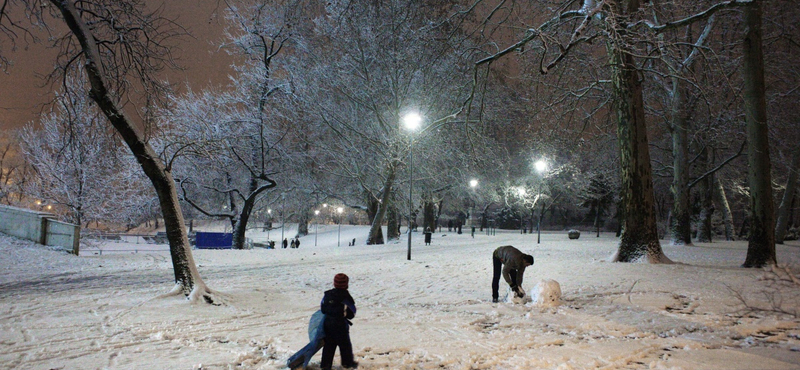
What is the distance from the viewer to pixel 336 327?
4.38 m

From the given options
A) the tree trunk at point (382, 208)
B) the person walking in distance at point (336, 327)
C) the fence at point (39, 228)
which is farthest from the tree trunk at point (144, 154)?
the tree trunk at point (382, 208)

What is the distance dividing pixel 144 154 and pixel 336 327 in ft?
16.6

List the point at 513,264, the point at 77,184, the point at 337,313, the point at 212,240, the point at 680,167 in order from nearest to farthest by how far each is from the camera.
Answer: the point at 337,313
the point at 513,264
the point at 680,167
the point at 77,184
the point at 212,240

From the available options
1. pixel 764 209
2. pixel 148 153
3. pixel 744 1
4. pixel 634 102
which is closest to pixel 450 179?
pixel 634 102

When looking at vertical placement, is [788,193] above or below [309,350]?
above

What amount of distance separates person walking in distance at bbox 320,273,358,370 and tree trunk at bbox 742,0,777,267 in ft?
38.2

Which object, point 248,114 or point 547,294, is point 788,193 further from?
point 248,114

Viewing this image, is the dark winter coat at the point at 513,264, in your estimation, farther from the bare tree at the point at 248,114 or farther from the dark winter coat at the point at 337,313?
the bare tree at the point at 248,114

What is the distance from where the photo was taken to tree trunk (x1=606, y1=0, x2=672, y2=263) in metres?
12.1

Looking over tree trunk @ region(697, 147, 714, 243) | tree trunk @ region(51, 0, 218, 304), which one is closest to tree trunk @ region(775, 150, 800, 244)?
tree trunk @ region(697, 147, 714, 243)

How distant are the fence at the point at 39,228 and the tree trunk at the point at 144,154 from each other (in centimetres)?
1153

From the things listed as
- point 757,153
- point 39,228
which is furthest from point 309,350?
point 39,228

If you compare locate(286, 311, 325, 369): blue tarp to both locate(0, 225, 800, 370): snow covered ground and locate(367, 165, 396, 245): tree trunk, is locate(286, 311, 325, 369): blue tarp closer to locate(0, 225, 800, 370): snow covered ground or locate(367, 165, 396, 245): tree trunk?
locate(0, 225, 800, 370): snow covered ground

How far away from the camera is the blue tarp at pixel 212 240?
28016mm
